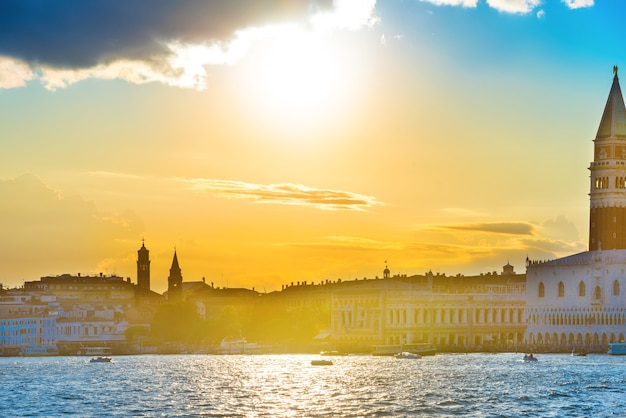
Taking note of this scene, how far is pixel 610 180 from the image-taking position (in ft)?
557

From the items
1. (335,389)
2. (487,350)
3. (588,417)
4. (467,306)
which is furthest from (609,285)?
(588,417)

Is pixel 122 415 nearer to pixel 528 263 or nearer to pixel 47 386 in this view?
pixel 47 386

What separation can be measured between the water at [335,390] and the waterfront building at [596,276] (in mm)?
20616

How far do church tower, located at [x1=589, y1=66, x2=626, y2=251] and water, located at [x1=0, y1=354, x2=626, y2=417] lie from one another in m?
28.9

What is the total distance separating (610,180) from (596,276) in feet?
43.1

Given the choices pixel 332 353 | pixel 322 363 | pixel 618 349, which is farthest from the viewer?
pixel 332 353

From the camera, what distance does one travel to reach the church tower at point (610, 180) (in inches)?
6634

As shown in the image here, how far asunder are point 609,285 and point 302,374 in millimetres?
53747

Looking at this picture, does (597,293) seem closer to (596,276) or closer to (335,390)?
(596,276)

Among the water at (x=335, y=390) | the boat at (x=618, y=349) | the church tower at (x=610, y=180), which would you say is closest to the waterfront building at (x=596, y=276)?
the church tower at (x=610, y=180)

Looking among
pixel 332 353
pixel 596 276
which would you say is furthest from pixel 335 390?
pixel 332 353

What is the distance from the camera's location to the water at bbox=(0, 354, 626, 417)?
8094 cm

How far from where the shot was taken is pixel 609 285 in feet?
534

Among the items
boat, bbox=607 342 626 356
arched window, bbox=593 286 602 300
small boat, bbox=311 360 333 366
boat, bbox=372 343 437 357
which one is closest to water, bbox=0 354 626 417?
small boat, bbox=311 360 333 366
